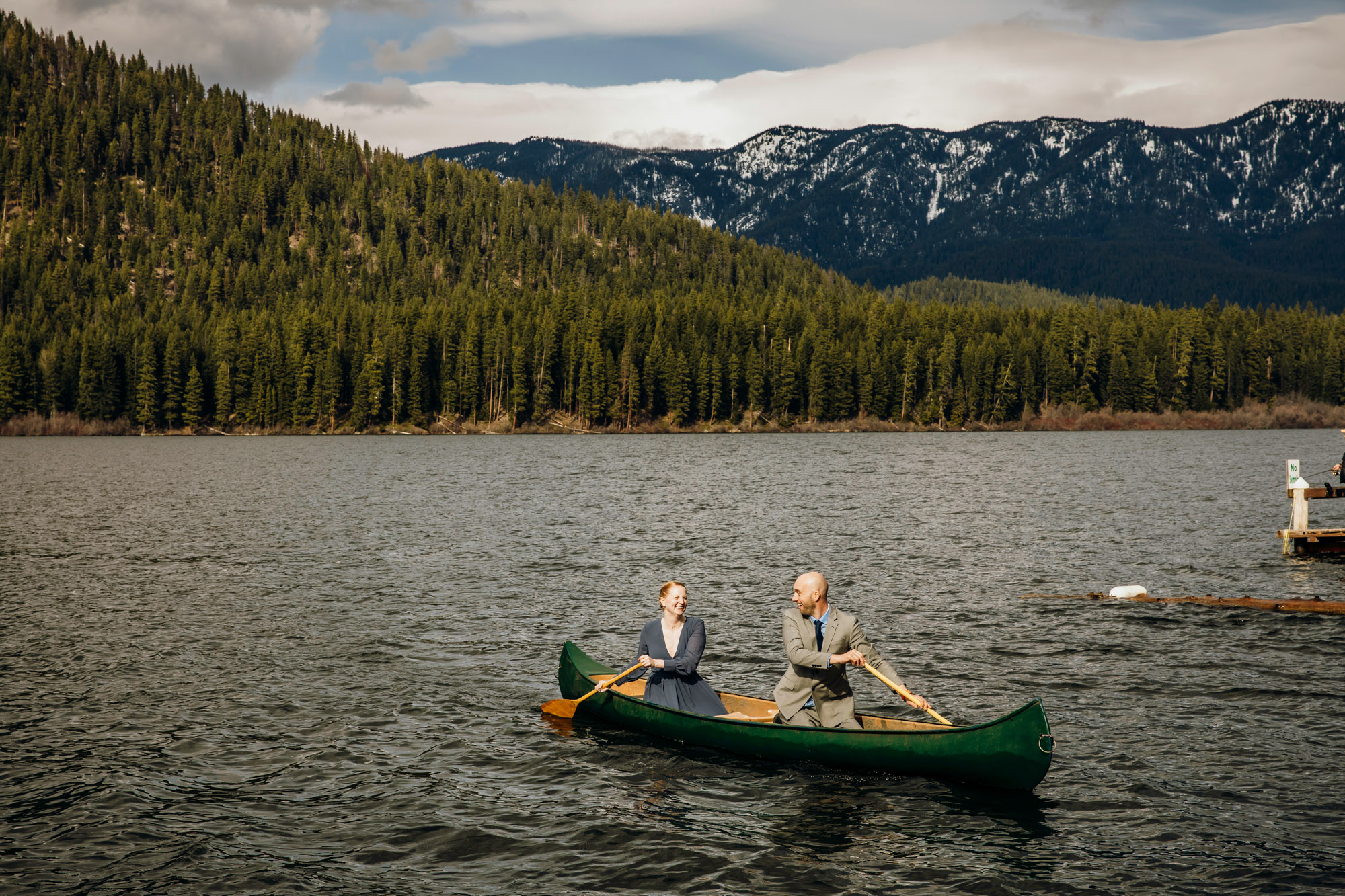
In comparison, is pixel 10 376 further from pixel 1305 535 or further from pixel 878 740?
pixel 878 740

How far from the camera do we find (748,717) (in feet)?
58.7

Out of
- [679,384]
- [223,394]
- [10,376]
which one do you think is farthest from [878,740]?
[10,376]

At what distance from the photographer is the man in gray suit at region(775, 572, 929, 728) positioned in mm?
15227

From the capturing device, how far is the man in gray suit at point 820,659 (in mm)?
15227

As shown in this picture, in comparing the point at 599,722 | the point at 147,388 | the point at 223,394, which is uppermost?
the point at 147,388

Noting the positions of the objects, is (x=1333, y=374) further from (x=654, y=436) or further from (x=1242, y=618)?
(x=1242, y=618)

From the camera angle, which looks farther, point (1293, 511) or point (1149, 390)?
point (1149, 390)

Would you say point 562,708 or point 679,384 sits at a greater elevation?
point 679,384

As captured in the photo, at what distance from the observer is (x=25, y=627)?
2723 centimetres

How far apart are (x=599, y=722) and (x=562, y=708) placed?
2.56 feet

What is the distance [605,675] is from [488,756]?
2872 mm

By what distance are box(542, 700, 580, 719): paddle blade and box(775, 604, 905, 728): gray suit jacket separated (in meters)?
4.60

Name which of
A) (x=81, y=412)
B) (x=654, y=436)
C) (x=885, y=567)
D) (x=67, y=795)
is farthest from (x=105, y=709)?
(x=81, y=412)

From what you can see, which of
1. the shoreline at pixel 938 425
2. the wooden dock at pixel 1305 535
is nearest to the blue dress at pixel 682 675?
the wooden dock at pixel 1305 535
